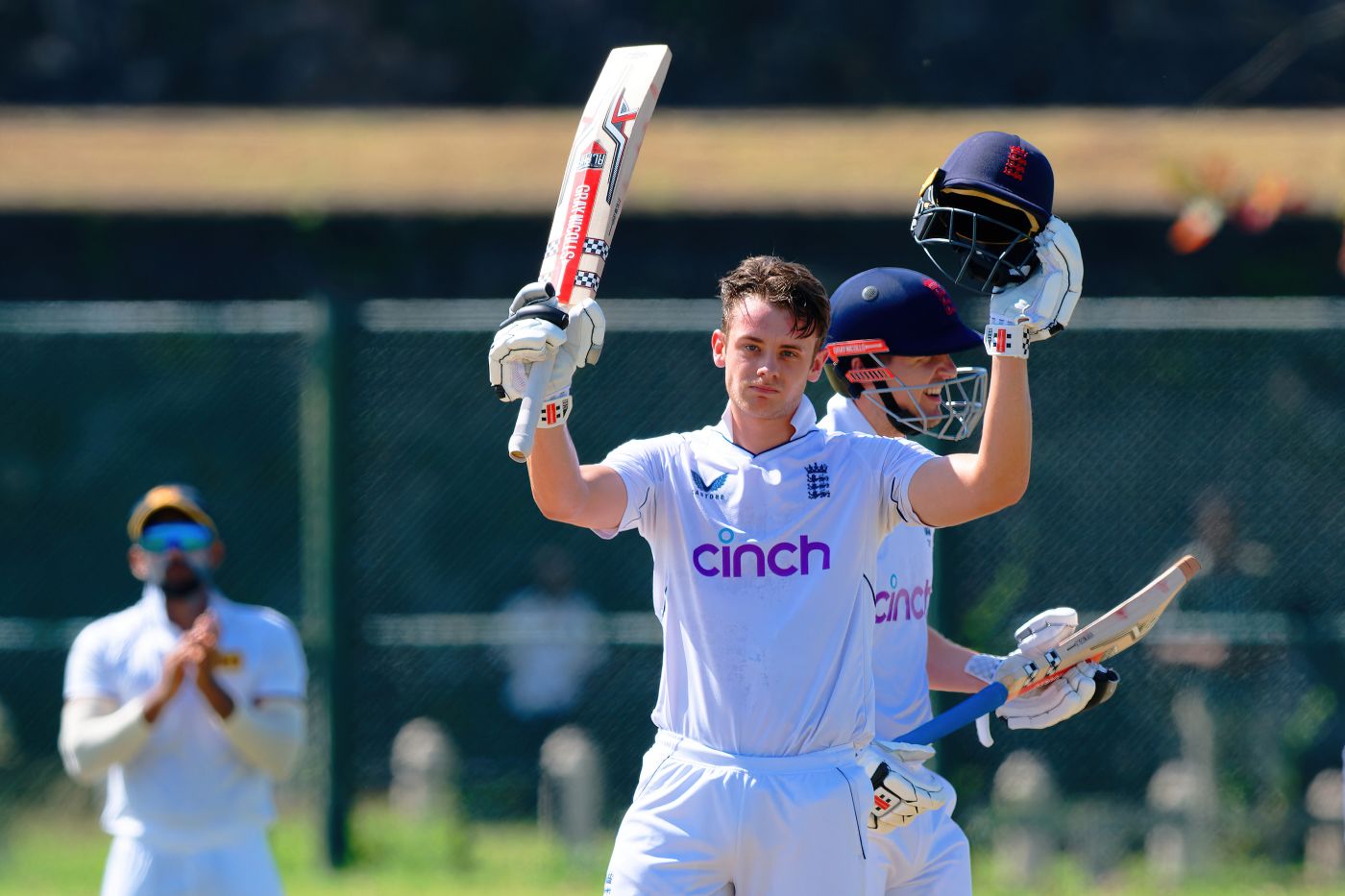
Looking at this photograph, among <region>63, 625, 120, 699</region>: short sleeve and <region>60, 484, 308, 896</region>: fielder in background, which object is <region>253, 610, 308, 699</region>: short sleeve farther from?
<region>63, 625, 120, 699</region>: short sleeve

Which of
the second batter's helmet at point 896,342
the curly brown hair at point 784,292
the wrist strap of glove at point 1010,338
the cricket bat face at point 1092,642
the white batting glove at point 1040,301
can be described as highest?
the second batter's helmet at point 896,342

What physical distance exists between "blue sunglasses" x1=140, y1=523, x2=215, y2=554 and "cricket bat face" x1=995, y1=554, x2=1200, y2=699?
249 centimetres

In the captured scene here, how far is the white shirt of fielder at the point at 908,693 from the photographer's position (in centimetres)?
423

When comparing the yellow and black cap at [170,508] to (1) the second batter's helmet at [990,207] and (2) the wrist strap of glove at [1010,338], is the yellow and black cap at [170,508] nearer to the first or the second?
(1) the second batter's helmet at [990,207]

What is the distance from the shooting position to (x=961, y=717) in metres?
4.09

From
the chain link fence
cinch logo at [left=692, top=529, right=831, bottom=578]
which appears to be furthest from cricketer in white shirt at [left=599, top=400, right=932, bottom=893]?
the chain link fence

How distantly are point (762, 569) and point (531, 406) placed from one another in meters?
0.55

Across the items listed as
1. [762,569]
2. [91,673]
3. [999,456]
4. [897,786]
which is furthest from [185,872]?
[999,456]

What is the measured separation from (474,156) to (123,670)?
6.45 meters

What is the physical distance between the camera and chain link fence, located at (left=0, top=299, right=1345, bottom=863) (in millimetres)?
8039

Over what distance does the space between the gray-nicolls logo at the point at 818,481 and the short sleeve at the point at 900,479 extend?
0.11m

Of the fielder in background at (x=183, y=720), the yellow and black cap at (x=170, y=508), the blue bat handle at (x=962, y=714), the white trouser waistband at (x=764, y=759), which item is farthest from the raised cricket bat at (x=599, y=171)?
the yellow and black cap at (x=170, y=508)

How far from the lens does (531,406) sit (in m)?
3.47

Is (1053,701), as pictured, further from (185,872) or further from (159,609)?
(159,609)
